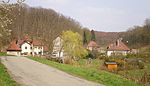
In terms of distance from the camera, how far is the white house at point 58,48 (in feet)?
259

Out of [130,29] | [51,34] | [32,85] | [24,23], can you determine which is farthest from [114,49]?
[32,85]

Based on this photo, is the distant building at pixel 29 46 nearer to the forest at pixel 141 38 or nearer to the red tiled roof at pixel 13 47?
the red tiled roof at pixel 13 47

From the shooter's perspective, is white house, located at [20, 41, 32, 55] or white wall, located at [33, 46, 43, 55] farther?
white wall, located at [33, 46, 43, 55]

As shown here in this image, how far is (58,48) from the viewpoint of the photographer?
3250 inches

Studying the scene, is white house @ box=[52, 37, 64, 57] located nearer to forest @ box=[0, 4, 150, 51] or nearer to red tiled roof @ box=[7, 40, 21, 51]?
A: forest @ box=[0, 4, 150, 51]

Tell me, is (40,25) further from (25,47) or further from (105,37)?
(105,37)

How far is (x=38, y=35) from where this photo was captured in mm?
96625

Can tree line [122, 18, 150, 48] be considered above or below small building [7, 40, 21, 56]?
above

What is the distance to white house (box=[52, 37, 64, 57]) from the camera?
78875 millimetres

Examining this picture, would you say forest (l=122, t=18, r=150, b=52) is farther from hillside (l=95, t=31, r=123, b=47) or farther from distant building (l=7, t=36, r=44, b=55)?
hillside (l=95, t=31, r=123, b=47)

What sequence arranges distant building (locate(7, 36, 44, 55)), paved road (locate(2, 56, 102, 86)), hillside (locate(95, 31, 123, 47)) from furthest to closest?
hillside (locate(95, 31, 123, 47))
distant building (locate(7, 36, 44, 55))
paved road (locate(2, 56, 102, 86))

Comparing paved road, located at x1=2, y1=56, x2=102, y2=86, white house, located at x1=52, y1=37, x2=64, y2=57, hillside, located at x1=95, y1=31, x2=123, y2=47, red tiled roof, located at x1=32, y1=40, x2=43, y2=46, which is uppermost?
hillside, located at x1=95, y1=31, x2=123, y2=47

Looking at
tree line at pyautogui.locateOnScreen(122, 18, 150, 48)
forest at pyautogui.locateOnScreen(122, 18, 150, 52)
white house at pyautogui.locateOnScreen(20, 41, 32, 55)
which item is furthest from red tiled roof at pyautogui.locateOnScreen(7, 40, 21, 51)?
tree line at pyautogui.locateOnScreen(122, 18, 150, 48)

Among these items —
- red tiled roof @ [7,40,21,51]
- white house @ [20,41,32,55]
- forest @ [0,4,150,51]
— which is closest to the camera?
red tiled roof @ [7,40,21,51]
